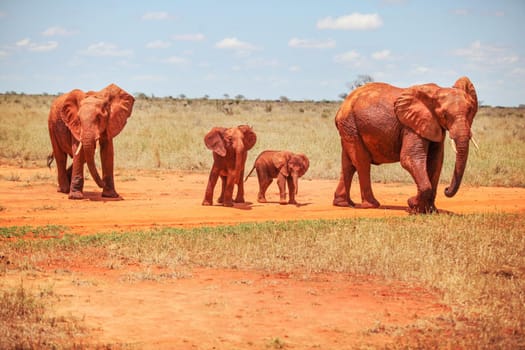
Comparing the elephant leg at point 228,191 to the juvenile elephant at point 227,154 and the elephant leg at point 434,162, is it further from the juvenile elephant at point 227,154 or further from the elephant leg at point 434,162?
the elephant leg at point 434,162

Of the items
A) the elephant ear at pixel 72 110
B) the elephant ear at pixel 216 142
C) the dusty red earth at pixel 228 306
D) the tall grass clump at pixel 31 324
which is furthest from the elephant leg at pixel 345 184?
the tall grass clump at pixel 31 324

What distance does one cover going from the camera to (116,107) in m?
18.5

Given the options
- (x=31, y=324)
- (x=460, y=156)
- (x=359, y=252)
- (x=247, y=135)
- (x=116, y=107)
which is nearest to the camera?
(x=31, y=324)

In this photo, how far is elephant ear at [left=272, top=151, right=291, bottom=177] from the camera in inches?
695

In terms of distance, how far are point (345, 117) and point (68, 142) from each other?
667 cm

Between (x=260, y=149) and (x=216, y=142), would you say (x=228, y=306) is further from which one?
(x=260, y=149)

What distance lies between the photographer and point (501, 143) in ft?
95.6

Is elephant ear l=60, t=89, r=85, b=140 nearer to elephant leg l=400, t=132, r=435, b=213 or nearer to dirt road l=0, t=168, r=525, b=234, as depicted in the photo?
dirt road l=0, t=168, r=525, b=234

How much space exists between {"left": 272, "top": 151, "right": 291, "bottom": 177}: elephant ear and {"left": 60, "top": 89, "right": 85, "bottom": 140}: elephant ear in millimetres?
4413

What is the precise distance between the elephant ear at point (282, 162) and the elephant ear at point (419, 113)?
10.5 feet

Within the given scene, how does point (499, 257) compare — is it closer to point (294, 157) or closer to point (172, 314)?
point (172, 314)

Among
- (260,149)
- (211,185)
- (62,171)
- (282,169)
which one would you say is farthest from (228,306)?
(260,149)

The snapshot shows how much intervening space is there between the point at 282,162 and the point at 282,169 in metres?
0.15

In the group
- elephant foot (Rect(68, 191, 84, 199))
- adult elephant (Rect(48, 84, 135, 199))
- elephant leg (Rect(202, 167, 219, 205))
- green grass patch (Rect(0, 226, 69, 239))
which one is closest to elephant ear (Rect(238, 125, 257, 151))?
elephant leg (Rect(202, 167, 219, 205))
